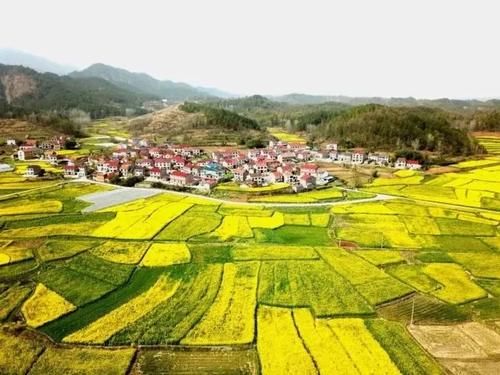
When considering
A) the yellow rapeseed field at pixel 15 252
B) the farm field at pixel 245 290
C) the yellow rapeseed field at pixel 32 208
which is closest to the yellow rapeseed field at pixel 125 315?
the farm field at pixel 245 290

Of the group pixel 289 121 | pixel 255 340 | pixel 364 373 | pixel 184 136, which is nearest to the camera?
pixel 364 373

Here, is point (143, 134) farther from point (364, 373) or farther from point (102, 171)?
point (364, 373)

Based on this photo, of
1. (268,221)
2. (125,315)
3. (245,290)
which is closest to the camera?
(125,315)

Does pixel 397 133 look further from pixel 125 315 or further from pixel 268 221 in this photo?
Answer: pixel 125 315

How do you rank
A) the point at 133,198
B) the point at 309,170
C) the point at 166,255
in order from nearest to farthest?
the point at 166,255
the point at 133,198
the point at 309,170

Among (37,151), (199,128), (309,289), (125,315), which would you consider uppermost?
(199,128)

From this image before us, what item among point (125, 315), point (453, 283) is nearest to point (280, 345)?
point (125, 315)

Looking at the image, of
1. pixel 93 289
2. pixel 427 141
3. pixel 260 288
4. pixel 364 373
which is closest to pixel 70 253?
pixel 93 289
